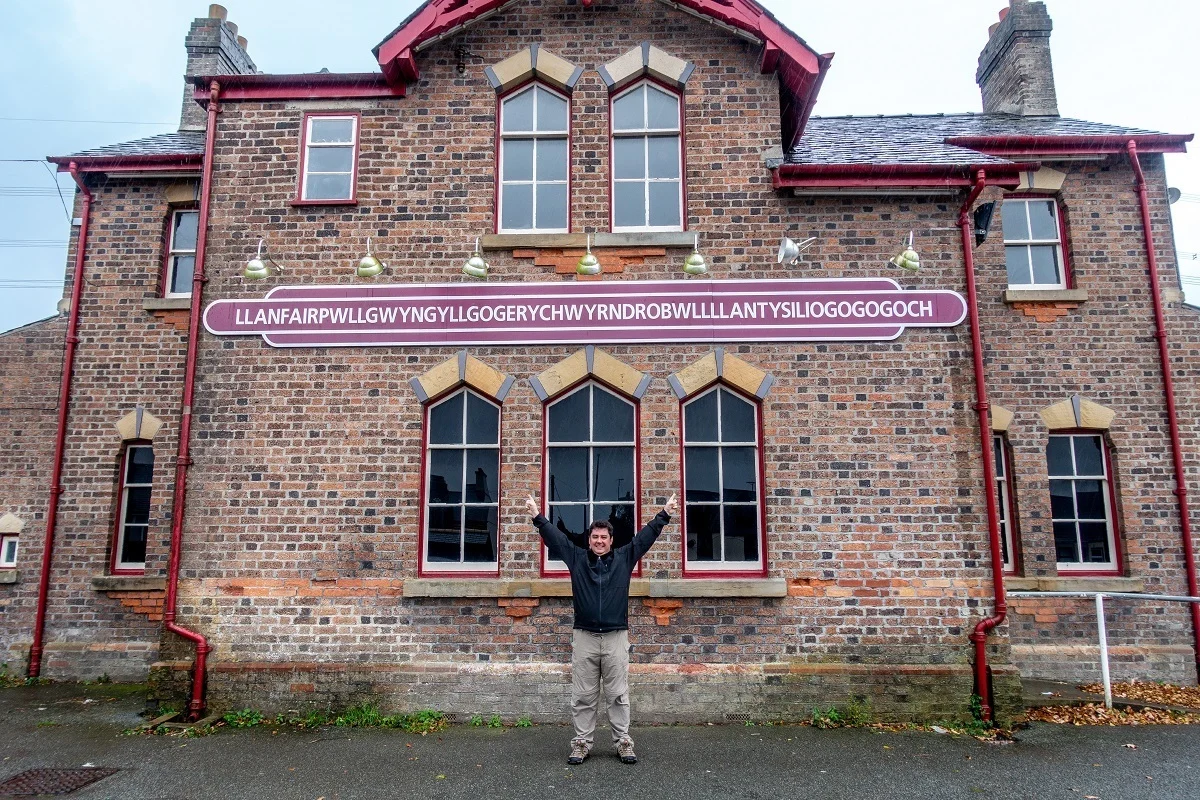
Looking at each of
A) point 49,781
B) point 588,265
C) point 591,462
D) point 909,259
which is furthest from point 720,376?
point 49,781

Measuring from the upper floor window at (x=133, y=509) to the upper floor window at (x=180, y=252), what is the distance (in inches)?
86.7

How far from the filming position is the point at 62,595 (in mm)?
9781

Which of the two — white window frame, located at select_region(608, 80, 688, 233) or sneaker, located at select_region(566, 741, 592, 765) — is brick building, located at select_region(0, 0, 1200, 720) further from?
sneaker, located at select_region(566, 741, 592, 765)

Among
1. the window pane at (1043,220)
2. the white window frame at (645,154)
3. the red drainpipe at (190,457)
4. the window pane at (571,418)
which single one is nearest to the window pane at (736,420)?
the window pane at (571,418)

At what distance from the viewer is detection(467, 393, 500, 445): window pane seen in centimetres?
806

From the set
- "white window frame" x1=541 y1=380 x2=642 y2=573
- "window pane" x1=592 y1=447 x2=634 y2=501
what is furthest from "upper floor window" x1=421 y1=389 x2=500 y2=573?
"window pane" x1=592 y1=447 x2=634 y2=501

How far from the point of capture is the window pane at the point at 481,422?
8062 mm

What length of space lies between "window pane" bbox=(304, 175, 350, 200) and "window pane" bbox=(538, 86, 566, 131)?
2.27 meters

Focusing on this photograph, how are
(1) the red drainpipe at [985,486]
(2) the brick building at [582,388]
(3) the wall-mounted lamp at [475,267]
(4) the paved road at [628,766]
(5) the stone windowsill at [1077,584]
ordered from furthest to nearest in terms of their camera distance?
(5) the stone windowsill at [1077,584]
(3) the wall-mounted lamp at [475,267]
(2) the brick building at [582,388]
(1) the red drainpipe at [985,486]
(4) the paved road at [628,766]

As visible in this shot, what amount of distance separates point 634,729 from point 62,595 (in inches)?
301

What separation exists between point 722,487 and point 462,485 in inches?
106

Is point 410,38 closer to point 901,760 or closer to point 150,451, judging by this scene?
point 150,451

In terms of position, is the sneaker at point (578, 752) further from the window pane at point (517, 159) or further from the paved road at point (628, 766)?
the window pane at point (517, 159)

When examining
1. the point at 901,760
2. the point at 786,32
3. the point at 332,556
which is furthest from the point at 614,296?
the point at 901,760
